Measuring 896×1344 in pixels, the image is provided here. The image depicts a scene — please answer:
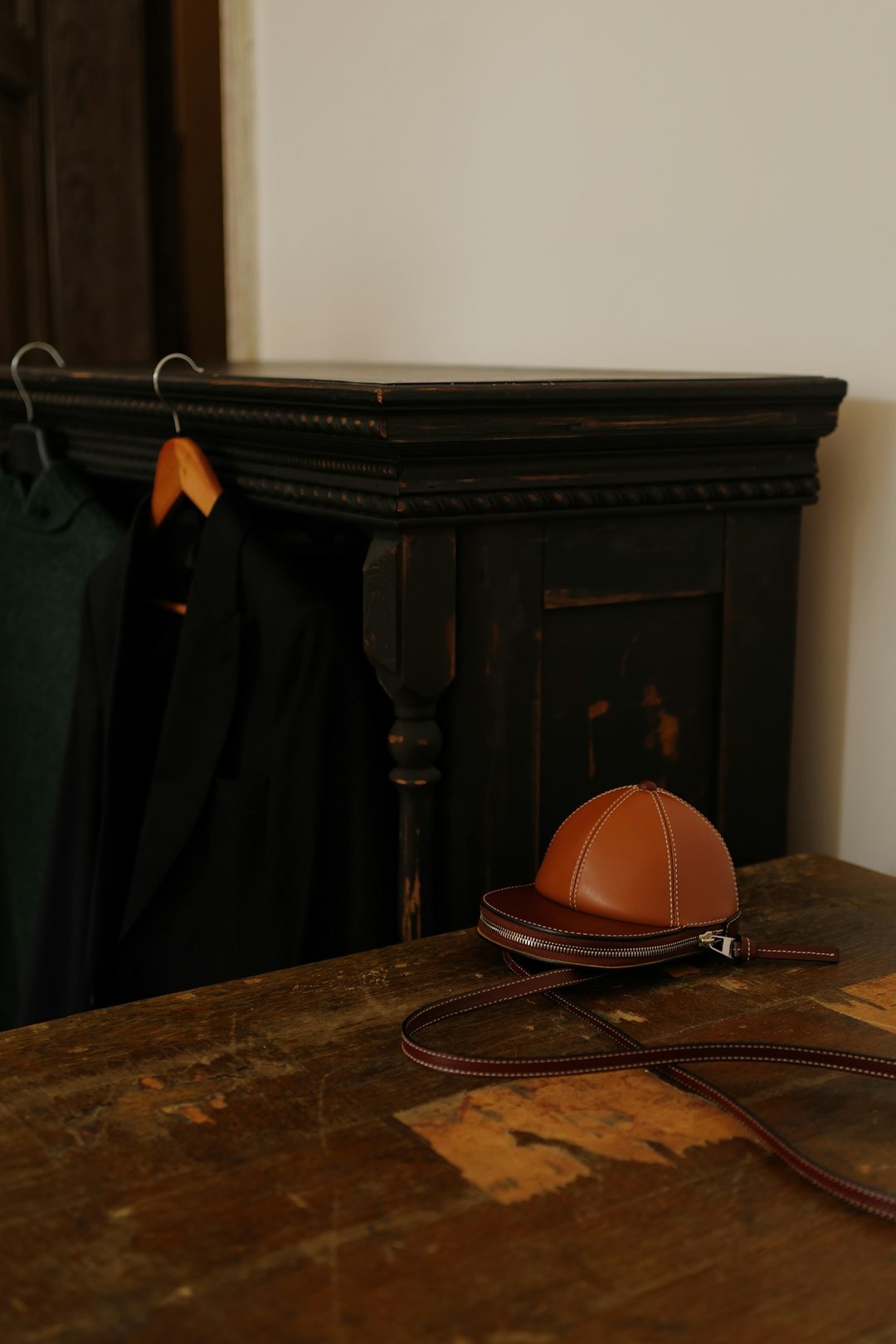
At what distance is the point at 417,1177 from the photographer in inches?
26.5

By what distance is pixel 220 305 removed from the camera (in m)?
2.67

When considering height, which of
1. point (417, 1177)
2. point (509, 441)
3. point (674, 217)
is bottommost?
point (417, 1177)

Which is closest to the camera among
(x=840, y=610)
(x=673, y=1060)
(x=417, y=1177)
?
(x=417, y=1177)

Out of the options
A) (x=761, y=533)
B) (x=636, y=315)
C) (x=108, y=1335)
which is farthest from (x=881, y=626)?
(x=108, y=1335)

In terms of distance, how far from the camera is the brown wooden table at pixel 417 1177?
58cm

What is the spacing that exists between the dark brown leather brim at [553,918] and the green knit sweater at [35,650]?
80 cm

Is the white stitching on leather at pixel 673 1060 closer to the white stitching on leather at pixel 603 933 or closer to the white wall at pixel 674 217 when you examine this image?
the white stitching on leather at pixel 603 933

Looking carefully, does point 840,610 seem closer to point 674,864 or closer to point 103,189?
point 674,864

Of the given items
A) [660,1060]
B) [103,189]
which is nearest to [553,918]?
[660,1060]

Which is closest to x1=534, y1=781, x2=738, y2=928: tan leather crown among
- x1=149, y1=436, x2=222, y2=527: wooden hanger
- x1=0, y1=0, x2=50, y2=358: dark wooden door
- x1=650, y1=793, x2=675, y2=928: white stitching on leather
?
x1=650, y1=793, x2=675, y2=928: white stitching on leather

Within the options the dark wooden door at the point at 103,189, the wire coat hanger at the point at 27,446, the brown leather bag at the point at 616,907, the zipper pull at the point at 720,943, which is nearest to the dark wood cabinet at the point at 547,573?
the brown leather bag at the point at 616,907

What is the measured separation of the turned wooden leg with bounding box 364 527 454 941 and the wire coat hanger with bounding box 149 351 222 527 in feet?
0.95

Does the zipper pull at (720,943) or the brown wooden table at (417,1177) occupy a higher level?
the zipper pull at (720,943)

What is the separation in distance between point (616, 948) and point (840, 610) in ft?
1.85
